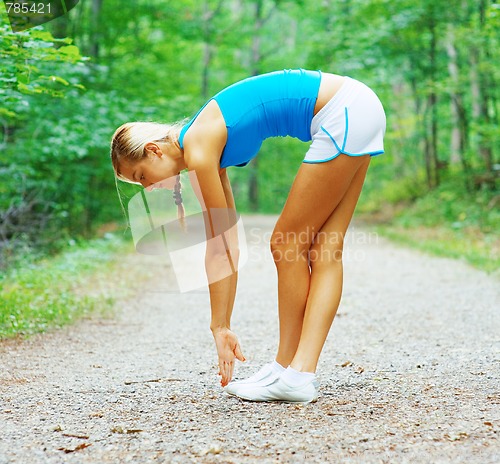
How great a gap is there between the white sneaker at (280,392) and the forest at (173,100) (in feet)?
3.33

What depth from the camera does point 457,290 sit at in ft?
20.1

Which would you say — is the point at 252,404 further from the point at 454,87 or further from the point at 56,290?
the point at 454,87

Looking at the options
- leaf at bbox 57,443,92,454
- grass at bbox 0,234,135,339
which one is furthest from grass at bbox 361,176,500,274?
leaf at bbox 57,443,92,454

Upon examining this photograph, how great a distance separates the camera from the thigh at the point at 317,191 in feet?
8.35

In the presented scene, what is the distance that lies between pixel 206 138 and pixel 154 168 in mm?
261

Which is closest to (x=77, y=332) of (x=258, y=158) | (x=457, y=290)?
(x=457, y=290)

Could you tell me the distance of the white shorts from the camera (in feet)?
8.17

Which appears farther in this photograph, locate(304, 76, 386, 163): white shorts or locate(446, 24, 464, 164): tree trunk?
locate(446, 24, 464, 164): tree trunk

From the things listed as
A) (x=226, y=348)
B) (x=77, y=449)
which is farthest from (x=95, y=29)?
(x=77, y=449)

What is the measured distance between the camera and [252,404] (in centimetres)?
268

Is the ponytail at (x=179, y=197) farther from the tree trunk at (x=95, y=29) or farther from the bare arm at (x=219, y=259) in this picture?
the tree trunk at (x=95, y=29)

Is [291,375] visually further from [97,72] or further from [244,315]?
[97,72]

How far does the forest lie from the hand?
79cm

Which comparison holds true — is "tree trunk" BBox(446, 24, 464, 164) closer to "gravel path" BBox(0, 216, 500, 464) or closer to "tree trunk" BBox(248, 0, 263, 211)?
"tree trunk" BBox(248, 0, 263, 211)
